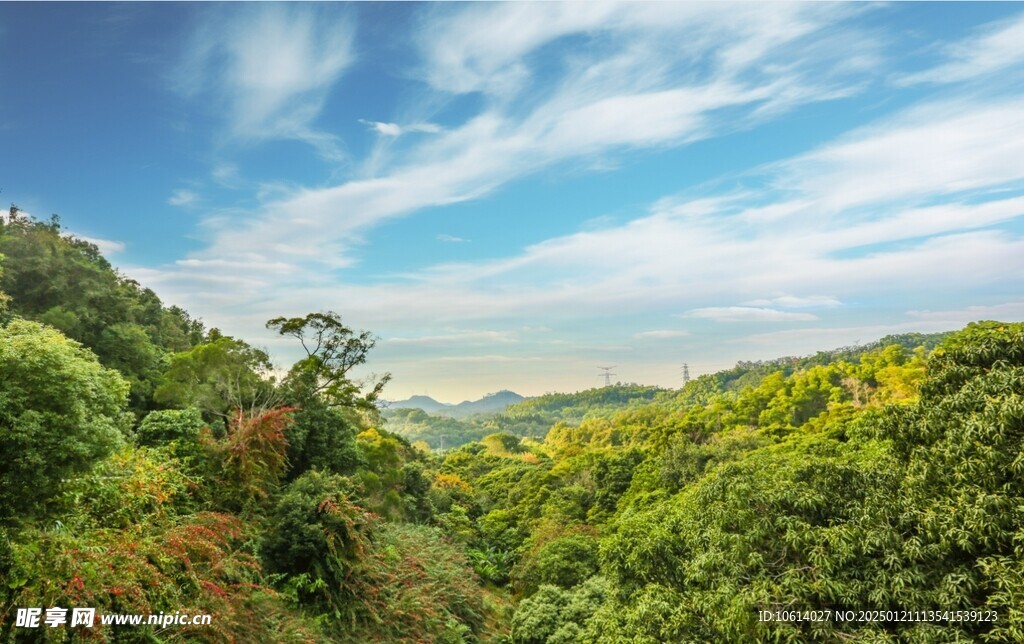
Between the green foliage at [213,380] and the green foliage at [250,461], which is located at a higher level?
the green foliage at [213,380]

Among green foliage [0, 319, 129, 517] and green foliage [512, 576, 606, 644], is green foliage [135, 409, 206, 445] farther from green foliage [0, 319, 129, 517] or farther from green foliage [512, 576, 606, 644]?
green foliage [512, 576, 606, 644]

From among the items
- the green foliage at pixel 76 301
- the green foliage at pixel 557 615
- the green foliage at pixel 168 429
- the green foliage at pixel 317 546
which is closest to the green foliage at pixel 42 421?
the green foliage at pixel 168 429

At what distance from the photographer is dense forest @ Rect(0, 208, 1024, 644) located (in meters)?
5.78

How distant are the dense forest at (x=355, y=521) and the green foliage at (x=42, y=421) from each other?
0.08ft

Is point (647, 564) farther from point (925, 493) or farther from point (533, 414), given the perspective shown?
point (533, 414)

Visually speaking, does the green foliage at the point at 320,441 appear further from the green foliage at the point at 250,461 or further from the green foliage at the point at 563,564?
the green foliage at the point at 563,564

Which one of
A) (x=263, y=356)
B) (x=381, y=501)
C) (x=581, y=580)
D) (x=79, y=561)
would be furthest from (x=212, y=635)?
(x=581, y=580)

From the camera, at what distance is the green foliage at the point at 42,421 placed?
224 inches

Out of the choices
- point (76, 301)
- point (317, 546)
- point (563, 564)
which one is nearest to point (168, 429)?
point (317, 546)

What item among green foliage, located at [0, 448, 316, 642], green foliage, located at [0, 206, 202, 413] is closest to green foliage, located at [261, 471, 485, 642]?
green foliage, located at [0, 448, 316, 642]

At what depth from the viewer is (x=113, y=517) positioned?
7.81m

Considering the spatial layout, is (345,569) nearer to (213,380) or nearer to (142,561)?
(142,561)

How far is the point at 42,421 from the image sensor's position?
5.83 meters

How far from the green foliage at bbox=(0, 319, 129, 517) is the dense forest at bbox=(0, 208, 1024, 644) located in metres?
0.02
